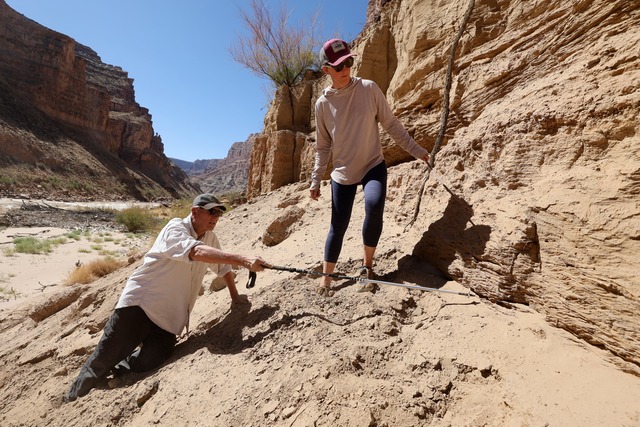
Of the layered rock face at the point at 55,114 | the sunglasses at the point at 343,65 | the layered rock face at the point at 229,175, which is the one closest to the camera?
the sunglasses at the point at 343,65

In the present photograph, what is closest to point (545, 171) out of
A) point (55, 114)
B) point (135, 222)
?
point (135, 222)

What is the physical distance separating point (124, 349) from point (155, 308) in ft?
1.03

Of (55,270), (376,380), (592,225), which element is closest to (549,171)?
(592,225)

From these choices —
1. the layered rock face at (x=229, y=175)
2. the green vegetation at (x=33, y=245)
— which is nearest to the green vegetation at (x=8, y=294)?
the green vegetation at (x=33, y=245)

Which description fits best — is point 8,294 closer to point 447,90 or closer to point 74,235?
point 74,235

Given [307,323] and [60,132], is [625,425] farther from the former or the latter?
[60,132]

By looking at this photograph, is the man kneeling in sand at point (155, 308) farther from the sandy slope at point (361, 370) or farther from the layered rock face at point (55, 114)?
the layered rock face at point (55, 114)

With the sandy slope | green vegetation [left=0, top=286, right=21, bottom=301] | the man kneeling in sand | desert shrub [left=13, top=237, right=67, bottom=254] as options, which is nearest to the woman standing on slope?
the sandy slope

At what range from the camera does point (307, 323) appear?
6.48 feet

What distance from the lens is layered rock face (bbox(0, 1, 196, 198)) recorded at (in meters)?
32.2

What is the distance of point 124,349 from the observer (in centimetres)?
226

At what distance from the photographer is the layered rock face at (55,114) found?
3219cm

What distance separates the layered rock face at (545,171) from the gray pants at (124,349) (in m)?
1.85

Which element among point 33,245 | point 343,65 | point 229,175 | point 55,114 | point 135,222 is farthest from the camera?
point 229,175
